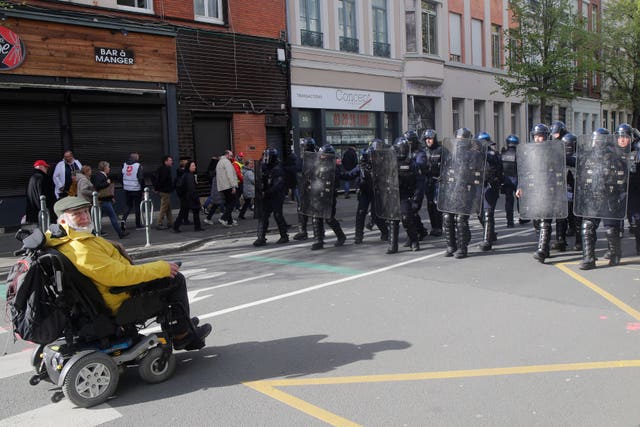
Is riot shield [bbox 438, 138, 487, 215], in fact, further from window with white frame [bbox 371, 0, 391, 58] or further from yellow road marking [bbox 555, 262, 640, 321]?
window with white frame [bbox 371, 0, 391, 58]

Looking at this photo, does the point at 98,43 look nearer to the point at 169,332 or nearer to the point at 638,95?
the point at 169,332

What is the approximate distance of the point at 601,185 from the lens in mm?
7945

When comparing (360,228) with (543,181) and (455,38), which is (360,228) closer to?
(543,181)

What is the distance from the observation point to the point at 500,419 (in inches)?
144

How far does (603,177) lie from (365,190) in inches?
154

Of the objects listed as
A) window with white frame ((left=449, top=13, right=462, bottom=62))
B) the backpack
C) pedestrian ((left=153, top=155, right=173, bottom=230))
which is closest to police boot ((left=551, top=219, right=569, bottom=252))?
the backpack

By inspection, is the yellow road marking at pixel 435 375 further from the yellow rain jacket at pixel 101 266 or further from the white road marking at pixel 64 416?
the yellow rain jacket at pixel 101 266

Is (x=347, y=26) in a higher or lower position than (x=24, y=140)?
higher

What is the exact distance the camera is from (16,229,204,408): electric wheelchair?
3.98m

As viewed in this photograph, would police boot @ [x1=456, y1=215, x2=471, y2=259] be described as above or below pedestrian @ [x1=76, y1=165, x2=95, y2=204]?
below

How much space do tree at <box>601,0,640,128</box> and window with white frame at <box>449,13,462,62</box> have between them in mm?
8315

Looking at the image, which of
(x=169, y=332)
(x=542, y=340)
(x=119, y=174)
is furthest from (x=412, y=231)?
(x=119, y=174)

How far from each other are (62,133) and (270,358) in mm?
11533

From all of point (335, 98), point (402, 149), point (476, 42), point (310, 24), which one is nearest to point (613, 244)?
point (402, 149)
